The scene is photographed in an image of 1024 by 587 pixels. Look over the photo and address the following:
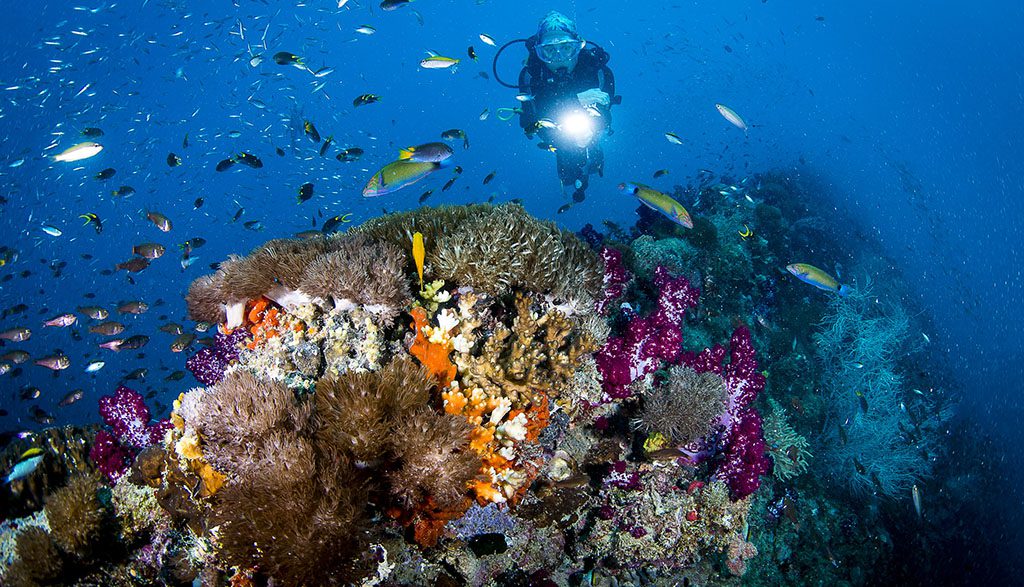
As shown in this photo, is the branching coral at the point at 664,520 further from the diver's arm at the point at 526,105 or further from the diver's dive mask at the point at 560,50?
the diver's dive mask at the point at 560,50

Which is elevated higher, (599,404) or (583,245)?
(583,245)

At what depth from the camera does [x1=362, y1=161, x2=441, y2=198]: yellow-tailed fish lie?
14.0ft

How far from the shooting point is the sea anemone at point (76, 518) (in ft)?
10.6

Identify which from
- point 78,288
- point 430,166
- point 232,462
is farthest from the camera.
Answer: point 78,288

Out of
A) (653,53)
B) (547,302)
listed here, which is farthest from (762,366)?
(653,53)

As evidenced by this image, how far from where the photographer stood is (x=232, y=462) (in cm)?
262

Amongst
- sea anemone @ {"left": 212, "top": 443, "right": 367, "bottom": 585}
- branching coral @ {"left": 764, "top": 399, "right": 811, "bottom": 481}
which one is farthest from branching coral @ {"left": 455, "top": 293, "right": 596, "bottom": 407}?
branching coral @ {"left": 764, "top": 399, "right": 811, "bottom": 481}

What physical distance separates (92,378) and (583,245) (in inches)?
2203

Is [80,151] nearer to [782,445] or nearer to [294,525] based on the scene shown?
[294,525]

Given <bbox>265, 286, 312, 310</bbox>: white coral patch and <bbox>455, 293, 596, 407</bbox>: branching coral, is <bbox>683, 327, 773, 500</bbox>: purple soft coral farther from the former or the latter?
<bbox>265, 286, 312, 310</bbox>: white coral patch

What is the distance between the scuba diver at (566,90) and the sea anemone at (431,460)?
10.2 metres

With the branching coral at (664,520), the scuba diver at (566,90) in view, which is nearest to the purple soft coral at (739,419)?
the branching coral at (664,520)

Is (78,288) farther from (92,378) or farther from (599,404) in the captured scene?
(599,404)

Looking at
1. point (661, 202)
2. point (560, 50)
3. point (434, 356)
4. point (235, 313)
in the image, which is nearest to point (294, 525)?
point (434, 356)
